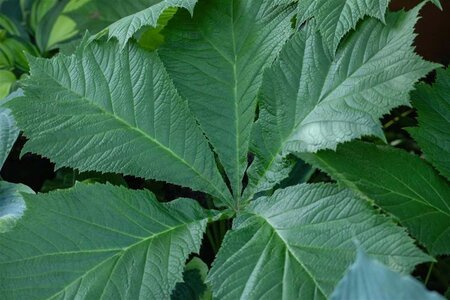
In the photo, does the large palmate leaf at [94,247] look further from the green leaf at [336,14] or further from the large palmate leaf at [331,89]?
the green leaf at [336,14]

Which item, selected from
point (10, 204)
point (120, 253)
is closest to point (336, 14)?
point (120, 253)

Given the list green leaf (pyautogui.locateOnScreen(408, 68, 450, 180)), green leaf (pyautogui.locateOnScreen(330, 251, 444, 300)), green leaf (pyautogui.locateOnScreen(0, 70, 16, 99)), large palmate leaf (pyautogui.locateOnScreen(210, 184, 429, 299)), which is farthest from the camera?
green leaf (pyautogui.locateOnScreen(0, 70, 16, 99))

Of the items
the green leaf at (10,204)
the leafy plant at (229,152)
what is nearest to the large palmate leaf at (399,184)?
the leafy plant at (229,152)

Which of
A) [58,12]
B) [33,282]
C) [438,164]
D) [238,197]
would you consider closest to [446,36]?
[438,164]

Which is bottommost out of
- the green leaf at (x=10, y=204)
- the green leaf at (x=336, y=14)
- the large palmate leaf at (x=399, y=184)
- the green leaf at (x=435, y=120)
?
the green leaf at (x=10, y=204)

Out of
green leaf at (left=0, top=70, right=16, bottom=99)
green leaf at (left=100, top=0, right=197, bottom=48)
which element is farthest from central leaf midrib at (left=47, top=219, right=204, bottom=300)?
green leaf at (left=0, top=70, right=16, bottom=99)

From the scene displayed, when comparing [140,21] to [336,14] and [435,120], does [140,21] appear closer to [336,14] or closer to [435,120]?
[336,14]

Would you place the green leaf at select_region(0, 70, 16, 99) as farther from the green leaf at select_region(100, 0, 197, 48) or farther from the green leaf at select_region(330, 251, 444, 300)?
the green leaf at select_region(330, 251, 444, 300)
